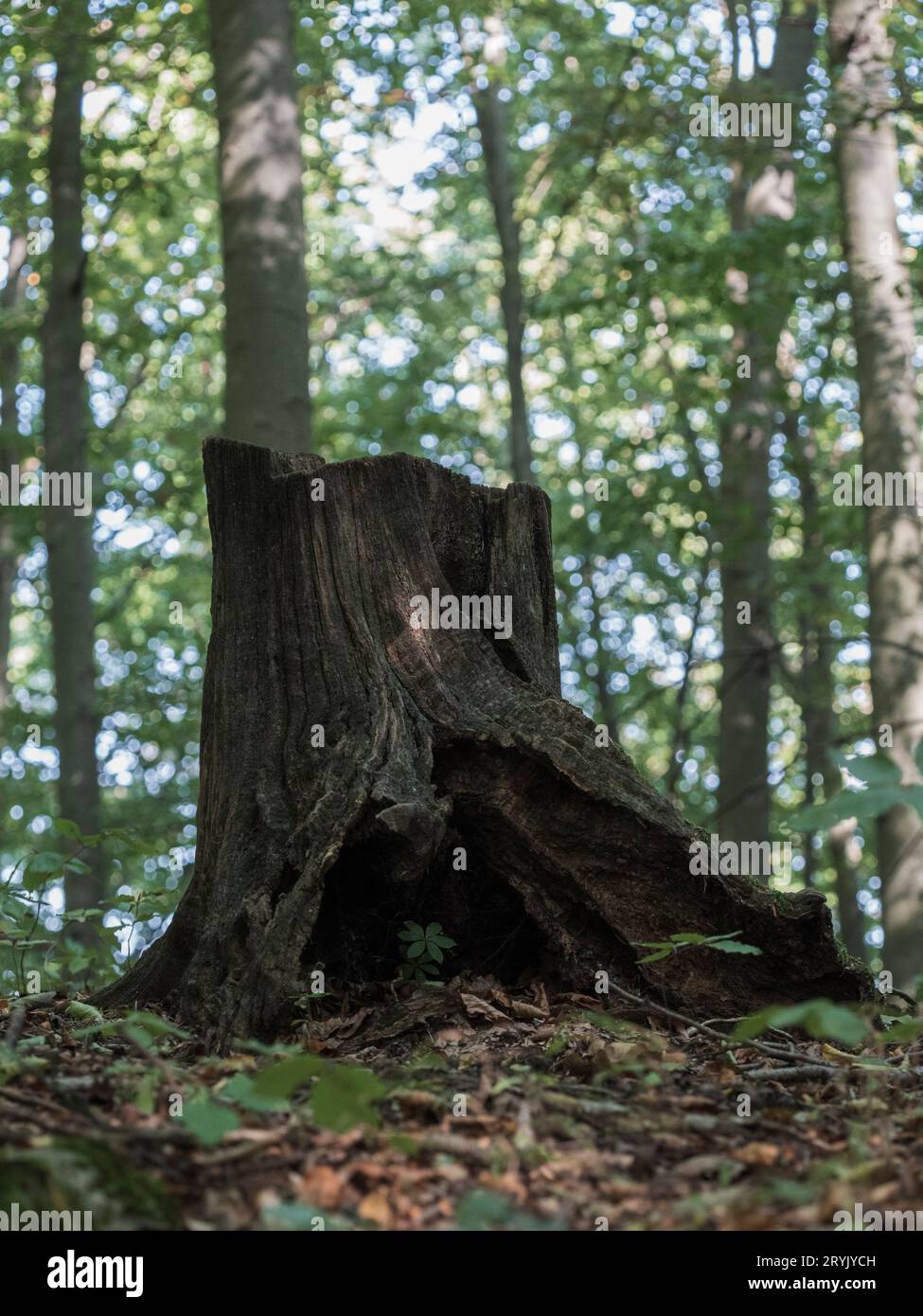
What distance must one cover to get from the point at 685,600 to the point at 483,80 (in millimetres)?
6989

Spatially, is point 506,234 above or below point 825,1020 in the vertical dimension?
above

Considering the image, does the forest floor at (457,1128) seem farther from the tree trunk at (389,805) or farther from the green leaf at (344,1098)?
the tree trunk at (389,805)

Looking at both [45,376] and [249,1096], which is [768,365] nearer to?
[45,376]

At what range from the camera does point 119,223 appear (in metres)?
17.8

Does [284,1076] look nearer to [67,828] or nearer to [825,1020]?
[825,1020]

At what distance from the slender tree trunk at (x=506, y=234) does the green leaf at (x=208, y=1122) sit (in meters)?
11.5

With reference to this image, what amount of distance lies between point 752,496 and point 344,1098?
10.9 metres

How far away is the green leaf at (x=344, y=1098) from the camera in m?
2.45

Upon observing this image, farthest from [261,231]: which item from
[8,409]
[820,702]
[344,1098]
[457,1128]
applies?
[8,409]

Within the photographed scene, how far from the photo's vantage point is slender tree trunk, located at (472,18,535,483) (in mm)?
13914

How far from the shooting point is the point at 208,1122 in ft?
8.03

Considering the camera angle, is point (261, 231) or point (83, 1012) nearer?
point (83, 1012)

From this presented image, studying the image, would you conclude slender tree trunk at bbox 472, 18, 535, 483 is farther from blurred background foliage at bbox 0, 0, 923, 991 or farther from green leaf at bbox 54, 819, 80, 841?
green leaf at bbox 54, 819, 80, 841
